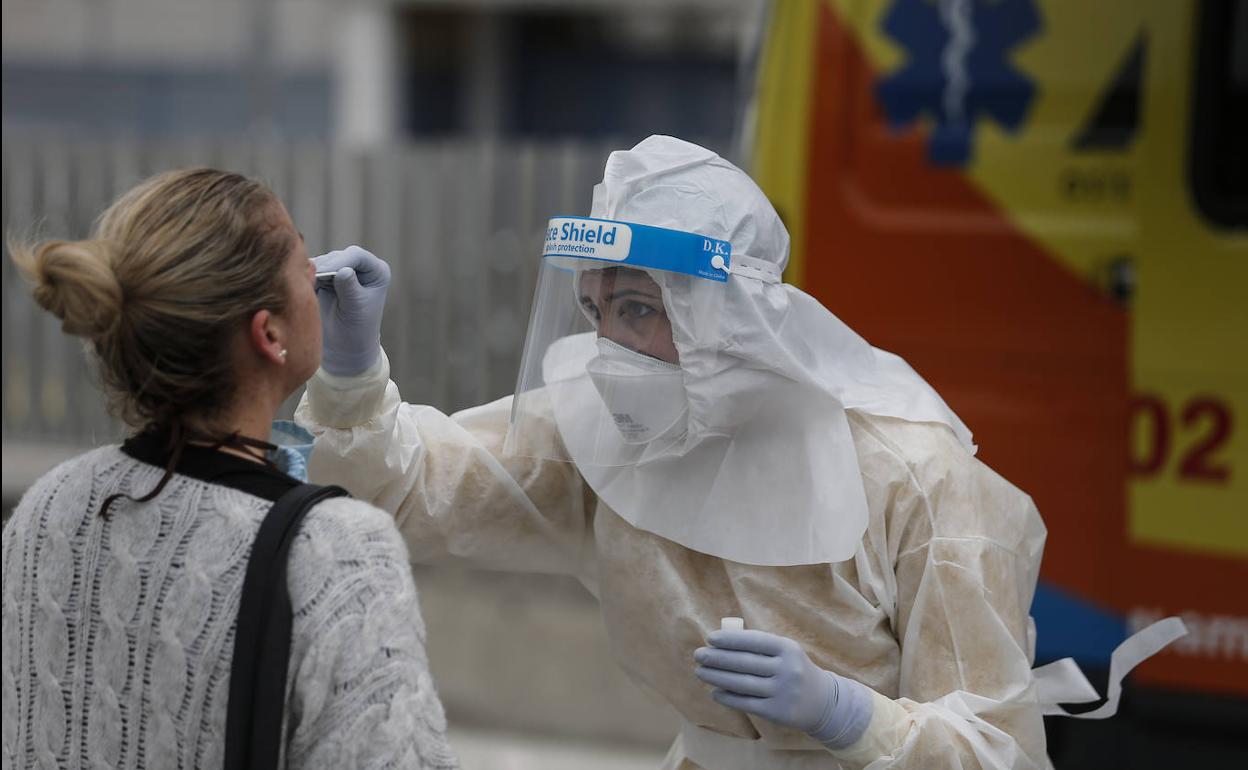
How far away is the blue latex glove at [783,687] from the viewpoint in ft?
5.33

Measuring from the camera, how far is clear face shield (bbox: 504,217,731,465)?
174 centimetres

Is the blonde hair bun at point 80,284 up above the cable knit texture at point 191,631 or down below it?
above

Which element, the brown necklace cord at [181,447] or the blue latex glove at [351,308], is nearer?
the brown necklace cord at [181,447]

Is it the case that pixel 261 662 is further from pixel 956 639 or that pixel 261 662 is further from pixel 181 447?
pixel 956 639

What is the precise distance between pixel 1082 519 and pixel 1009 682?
4.63 ft

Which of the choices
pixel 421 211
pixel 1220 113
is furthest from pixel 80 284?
pixel 421 211

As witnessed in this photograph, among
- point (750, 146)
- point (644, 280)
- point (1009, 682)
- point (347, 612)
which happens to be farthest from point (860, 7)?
point (347, 612)

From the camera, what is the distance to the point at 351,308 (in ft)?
6.00

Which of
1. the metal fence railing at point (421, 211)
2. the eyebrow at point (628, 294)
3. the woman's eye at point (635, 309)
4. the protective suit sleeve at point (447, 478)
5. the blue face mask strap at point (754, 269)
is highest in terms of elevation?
the blue face mask strap at point (754, 269)

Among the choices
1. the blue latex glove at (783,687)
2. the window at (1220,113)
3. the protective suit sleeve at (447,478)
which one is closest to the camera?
the blue latex glove at (783,687)

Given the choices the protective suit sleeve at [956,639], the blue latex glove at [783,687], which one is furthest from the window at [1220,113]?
the blue latex glove at [783,687]

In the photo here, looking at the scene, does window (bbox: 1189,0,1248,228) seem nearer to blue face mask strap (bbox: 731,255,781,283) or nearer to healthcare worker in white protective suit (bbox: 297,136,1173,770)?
healthcare worker in white protective suit (bbox: 297,136,1173,770)

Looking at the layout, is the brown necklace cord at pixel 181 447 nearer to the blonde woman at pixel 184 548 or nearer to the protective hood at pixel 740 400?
the blonde woman at pixel 184 548

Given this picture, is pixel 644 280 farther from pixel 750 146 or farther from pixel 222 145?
pixel 222 145
